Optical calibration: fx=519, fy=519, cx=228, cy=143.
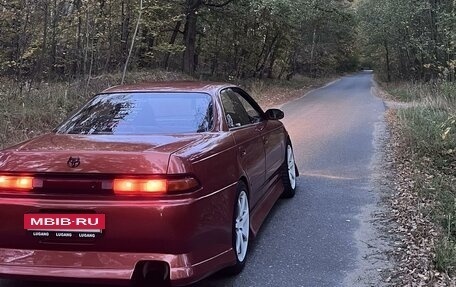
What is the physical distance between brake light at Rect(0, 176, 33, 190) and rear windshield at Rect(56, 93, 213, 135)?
3.06 feet

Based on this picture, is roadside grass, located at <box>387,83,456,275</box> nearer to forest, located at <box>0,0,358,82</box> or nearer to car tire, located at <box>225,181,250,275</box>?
car tire, located at <box>225,181,250,275</box>

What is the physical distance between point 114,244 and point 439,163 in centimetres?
663

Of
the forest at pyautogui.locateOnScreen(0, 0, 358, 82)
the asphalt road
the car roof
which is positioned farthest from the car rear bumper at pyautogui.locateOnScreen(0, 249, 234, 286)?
the forest at pyautogui.locateOnScreen(0, 0, 358, 82)

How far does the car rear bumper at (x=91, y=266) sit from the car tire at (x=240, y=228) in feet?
2.51

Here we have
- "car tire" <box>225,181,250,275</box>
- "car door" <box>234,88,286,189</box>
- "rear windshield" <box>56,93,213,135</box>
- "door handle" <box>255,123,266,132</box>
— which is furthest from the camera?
"car door" <box>234,88,286,189</box>

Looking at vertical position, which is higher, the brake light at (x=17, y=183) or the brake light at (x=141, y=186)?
the brake light at (x=141, y=186)

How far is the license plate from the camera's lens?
341 cm

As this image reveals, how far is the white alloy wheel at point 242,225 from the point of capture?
4.28 m

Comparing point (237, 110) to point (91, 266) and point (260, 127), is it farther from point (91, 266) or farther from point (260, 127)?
point (91, 266)

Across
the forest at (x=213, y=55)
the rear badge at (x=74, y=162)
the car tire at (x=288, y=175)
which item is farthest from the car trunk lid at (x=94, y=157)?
the car tire at (x=288, y=175)

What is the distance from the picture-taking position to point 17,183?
11.7ft

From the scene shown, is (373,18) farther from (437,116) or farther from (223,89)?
(223,89)

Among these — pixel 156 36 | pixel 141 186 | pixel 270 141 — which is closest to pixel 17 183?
pixel 141 186

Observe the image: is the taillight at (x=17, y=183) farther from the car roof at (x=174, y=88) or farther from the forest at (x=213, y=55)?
the forest at (x=213, y=55)
